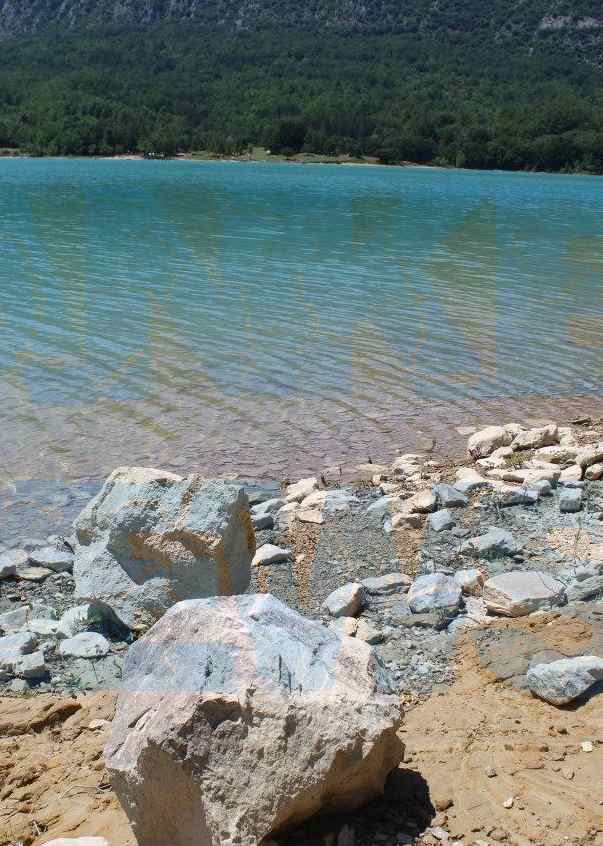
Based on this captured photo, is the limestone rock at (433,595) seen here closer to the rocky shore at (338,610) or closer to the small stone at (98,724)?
the rocky shore at (338,610)

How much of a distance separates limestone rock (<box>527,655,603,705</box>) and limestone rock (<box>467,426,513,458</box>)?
510 centimetres

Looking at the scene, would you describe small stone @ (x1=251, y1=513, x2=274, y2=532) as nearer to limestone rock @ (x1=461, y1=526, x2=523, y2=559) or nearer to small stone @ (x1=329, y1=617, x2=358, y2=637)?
limestone rock @ (x1=461, y1=526, x2=523, y2=559)

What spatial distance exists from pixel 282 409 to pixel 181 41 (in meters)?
196

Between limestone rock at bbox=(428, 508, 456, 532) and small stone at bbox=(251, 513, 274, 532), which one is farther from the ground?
limestone rock at bbox=(428, 508, 456, 532)

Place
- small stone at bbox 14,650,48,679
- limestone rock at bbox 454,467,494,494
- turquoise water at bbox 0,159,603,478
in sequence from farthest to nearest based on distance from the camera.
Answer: turquoise water at bbox 0,159,603,478
limestone rock at bbox 454,467,494,494
small stone at bbox 14,650,48,679

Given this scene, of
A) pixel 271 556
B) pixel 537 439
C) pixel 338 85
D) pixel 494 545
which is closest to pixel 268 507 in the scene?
pixel 271 556

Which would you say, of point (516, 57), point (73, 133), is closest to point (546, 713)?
point (73, 133)

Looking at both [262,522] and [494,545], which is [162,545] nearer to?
[262,522]

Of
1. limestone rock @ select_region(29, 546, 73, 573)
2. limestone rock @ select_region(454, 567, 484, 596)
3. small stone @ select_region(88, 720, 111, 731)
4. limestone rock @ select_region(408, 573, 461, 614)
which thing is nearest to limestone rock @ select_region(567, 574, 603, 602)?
limestone rock @ select_region(454, 567, 484, 596)

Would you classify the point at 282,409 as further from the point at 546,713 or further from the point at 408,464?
the point at 546,713

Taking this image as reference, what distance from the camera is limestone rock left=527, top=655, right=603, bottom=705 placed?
4422 millimetres

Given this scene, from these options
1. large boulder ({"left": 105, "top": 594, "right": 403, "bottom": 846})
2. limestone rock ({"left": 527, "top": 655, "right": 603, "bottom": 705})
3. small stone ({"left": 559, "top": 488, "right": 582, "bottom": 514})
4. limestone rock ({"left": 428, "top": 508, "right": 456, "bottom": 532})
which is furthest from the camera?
small stone ({"left": 559, "top": 488, "right": 582, "bottom": 514})

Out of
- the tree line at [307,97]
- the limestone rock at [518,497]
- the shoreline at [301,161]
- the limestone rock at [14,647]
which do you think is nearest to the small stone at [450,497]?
the limestone rock at [518,497]

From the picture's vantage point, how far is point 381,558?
6.77 meters
